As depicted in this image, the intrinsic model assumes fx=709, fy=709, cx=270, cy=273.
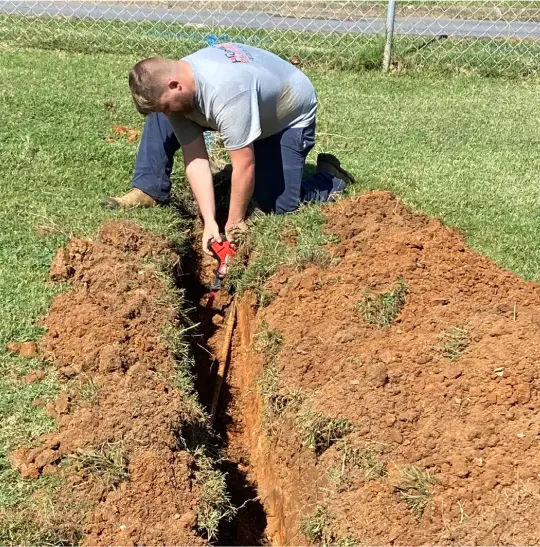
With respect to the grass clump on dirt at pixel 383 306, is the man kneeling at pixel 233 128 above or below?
above

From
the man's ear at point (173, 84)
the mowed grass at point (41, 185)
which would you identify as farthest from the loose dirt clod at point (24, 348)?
the man's ear at point (173, 84)

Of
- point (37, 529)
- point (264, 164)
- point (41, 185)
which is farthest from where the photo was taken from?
point (41, 185)

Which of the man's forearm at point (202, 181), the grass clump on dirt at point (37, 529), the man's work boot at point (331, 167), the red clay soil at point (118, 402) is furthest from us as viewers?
the man's work boot at point (331, 167)

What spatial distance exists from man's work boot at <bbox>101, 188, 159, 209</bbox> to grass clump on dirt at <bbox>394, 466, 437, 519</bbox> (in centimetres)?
273

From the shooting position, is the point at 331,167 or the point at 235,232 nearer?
the point at 235,232

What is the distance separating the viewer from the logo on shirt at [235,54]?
14.1ft

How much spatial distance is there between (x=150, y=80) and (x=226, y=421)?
1.99 meters

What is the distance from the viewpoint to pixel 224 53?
434 cm

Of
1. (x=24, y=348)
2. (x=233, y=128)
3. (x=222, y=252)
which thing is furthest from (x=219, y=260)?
(x=24, y=348)

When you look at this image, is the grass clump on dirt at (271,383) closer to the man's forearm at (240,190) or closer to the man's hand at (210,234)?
the man's hand at (210,234)

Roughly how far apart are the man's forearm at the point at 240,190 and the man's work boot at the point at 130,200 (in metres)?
0.69

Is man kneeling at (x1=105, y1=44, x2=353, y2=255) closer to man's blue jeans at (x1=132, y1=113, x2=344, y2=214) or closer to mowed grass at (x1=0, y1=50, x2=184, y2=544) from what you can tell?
man's blue jeans at (x1=132, y1=113, x2=344, y2=214)

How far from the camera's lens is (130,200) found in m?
4.82

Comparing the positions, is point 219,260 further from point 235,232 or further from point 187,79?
point 187,79
